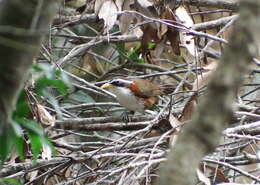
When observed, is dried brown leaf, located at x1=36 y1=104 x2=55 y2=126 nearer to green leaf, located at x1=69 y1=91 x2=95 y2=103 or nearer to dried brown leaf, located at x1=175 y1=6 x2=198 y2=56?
dried brown leaf, located at x1=175 y1=6 x2=198 y2=56

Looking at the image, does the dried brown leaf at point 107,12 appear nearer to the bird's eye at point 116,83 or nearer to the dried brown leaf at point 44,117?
the dried brown leaf at point 44,117

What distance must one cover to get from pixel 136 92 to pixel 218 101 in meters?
5.34

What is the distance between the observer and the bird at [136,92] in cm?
600

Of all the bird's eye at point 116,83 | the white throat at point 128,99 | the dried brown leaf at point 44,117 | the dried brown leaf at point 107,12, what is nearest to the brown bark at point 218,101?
the dried brown leaf at point 44,117

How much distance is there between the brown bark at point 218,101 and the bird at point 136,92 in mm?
4939

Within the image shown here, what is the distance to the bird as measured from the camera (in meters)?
6.00

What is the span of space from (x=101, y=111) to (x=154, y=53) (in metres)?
1.04

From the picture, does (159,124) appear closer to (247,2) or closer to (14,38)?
(14,38)

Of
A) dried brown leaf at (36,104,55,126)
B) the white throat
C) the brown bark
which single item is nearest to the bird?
the white throat

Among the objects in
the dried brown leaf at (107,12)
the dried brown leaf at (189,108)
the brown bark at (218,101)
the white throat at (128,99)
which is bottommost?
the white throat at (128,99)

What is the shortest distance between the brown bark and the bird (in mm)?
4939

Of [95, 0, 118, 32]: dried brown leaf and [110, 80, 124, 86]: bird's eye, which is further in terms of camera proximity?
[110, 80, 124, 86]: bird's eye

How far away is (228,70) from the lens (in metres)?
0.91

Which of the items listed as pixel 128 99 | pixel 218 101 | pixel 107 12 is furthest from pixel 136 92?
pixel 218 101
